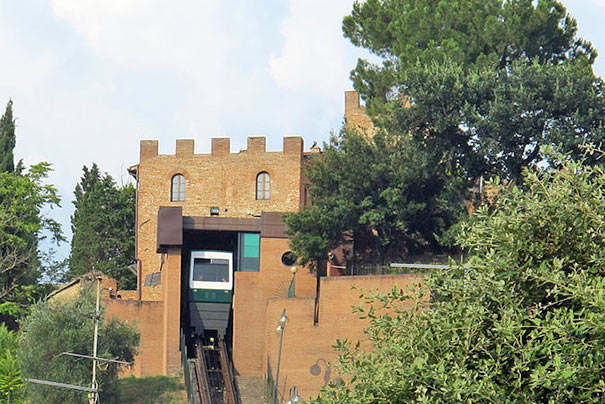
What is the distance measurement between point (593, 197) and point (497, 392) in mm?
2635

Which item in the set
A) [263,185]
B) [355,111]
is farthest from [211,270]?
[355,111]

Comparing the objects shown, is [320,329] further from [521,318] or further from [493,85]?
[521,318]

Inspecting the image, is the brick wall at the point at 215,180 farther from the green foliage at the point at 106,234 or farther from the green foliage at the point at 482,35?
the green foliage at the point at 482,35

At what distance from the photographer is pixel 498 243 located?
13.3 metres

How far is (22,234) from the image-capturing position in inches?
1754

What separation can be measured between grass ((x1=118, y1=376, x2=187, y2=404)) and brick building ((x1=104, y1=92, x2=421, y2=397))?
3.35 ft

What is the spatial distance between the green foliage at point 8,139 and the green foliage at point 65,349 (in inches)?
567

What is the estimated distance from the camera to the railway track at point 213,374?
36.4 meters

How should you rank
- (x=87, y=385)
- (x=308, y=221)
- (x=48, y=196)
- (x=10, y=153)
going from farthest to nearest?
(x=10, y=153) → (x=48, y=196) → (x=308, y=221) → (x=87, y=385)

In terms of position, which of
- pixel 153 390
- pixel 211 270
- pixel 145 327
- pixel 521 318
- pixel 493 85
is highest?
pixel 493 85

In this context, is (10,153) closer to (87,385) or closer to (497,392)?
(87,385)

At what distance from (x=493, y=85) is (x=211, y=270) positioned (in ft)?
42.3

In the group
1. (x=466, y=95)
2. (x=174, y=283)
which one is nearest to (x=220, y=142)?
(x=174, y=283)

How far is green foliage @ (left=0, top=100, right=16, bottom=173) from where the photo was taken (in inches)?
1889
